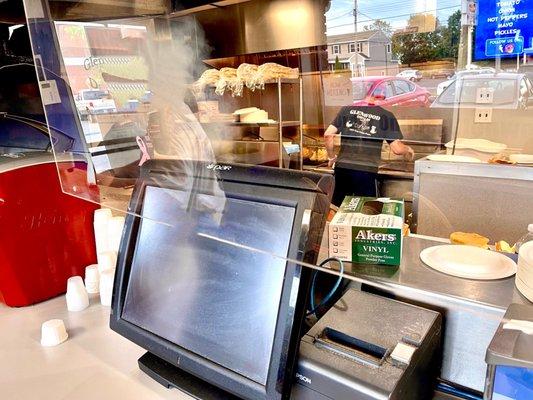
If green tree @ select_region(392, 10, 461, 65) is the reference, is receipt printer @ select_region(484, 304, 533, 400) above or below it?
below

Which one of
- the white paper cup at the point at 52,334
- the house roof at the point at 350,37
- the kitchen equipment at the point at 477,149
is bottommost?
the white paper cup at the point at 52,334

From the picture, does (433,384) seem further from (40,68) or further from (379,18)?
(379,18)

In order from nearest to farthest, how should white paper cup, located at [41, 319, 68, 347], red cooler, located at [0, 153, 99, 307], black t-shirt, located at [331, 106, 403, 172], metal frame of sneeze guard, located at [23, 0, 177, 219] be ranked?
white paper cup, located at [41, 319, 68, 347]
red cooler, located at [0, 153, 99, 307]
metal frame of sneeze guard, located at [23, 0, 177, 219]
black t-shirt, located at [331, 106, 403, 172]

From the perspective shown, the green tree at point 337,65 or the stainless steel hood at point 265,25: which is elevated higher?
the stainless steel hood at point 265,25

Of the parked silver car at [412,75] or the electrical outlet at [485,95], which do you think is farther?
the parked silver car at [412,75]

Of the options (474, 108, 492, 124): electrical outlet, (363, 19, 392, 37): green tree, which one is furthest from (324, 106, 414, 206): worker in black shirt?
(363, 19, 392, 37): green tree

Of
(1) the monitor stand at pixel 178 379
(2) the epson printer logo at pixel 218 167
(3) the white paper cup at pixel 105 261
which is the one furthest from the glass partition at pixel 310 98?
(1) the monitor stand at pixel 178 379

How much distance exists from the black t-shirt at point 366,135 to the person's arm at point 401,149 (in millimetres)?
43

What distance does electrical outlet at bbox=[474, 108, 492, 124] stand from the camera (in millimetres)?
2264

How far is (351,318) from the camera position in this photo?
59 cm

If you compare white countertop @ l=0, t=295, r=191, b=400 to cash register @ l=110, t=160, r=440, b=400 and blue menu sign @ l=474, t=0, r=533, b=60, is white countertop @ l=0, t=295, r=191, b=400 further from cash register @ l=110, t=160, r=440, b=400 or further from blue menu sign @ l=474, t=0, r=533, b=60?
blue menu sign @ l=474, t=0, r=533, b=60

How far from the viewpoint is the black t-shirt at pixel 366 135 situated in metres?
2.58

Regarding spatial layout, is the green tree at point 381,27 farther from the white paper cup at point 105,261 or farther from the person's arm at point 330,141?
the white paper cup at point 105,261

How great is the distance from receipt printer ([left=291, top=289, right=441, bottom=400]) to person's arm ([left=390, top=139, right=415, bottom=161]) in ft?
6.71
